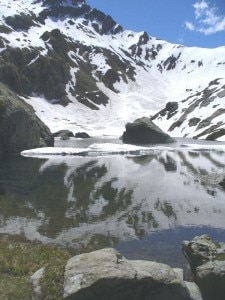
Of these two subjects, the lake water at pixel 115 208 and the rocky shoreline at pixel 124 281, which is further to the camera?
the lake water at pixel 115 208

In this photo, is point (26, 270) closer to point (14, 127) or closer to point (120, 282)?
point (120, 282)

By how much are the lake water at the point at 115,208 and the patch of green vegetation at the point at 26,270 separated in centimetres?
435

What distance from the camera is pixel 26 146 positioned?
8112 cm

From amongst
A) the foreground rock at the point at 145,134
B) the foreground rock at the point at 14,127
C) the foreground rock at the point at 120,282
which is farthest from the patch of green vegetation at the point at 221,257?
the foreground rock at the point at 145,134

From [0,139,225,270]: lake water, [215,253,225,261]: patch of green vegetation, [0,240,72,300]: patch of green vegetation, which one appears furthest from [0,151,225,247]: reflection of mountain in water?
[215,253,225,261]: patch of green vegetation

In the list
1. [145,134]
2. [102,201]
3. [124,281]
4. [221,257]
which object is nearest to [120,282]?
[124,281]

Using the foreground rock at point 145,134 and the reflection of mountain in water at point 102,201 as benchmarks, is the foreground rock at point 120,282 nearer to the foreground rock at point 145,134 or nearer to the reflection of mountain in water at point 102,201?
the reflection of mountain in water at point 102,201

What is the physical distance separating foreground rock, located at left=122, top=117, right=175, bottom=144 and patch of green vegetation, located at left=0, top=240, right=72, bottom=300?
112054mm

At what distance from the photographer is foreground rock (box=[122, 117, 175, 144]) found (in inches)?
5128

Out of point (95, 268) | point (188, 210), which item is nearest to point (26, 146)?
point (188, 210)

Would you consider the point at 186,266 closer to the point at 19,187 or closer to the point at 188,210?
the point at 188,210

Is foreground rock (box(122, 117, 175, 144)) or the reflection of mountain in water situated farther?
foreground rock (box(122, 117, 175, 144))

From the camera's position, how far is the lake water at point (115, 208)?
23719 millimetres

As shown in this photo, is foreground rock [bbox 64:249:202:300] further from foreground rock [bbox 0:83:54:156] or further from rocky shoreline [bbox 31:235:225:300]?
foreground rock [bbox 0:83:54:156]
